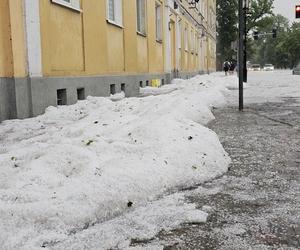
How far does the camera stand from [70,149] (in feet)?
13.7

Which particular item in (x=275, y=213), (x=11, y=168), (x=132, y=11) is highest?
(x=132, y=11)

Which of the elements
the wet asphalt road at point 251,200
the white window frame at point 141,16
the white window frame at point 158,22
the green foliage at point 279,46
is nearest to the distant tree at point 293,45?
the green foliage at point 279,46

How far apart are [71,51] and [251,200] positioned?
6.88 metres

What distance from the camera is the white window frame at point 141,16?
674 inches

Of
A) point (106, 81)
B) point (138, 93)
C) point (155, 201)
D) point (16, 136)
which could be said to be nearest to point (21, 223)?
point (155, 201)

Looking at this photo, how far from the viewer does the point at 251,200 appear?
3.64 m

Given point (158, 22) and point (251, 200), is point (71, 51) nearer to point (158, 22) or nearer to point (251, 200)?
point (251, 200)

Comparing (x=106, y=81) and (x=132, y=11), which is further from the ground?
(x=132, y=11)

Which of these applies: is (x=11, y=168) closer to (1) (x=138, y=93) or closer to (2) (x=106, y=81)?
(2) (x=106, y=81)

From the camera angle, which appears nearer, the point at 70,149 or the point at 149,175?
the point at 149,175

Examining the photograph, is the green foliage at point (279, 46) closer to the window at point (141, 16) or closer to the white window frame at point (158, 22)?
the white window frame at point (158, 22)

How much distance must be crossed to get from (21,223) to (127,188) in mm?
926

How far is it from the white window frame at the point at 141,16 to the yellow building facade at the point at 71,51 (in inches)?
1.4

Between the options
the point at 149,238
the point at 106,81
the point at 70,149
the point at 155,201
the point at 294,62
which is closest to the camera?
the point at 149,238
